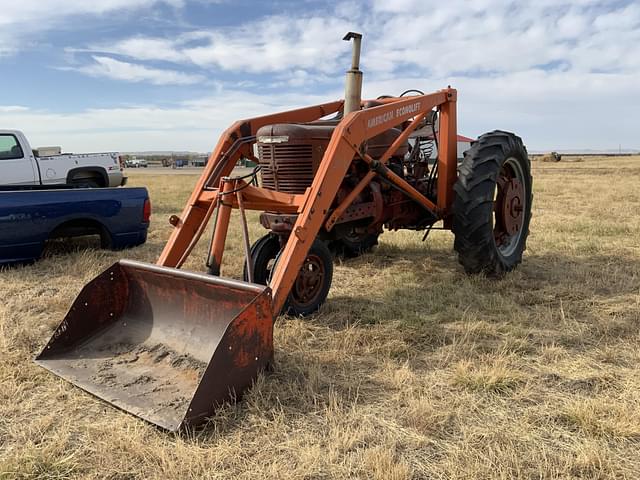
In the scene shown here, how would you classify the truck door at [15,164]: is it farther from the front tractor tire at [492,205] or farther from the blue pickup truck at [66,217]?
the front tractor tire at [492,205]

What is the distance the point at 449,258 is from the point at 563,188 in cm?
1258

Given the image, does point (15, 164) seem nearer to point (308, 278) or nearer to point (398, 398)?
point (308, 278)

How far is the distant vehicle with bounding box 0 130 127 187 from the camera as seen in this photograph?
10.5 metres

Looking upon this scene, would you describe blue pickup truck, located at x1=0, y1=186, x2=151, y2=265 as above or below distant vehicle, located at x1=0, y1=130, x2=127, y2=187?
below

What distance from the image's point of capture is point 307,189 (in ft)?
13.5

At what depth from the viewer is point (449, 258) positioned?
7.02 meters

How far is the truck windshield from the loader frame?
717 centimetres

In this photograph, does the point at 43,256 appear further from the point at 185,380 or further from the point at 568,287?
the point at 568,287

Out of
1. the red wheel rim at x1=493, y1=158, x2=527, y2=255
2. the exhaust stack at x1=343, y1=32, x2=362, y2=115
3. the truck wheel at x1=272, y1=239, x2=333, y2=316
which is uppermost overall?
the exhaust stack at x1=343, y1=32, x2=362, y2=115

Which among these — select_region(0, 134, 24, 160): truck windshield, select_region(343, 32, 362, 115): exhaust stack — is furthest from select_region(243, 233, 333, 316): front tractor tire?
select_region(0, 134, 24, 160): truck windshield

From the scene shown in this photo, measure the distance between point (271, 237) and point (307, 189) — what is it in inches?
36.6

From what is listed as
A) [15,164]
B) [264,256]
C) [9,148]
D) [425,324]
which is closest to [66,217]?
[264,256]

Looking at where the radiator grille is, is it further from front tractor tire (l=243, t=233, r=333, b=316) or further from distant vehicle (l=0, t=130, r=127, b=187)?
distant vehicle (l=0, t=130, r=127, b=187)

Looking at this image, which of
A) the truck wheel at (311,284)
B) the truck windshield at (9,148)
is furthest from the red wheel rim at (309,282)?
the truck windshield at (9,148)
